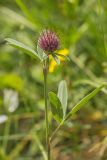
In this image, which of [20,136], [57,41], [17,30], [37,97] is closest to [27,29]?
[17,30]

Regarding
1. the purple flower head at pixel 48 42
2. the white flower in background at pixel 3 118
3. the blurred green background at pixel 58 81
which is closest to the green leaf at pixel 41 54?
the purple flower head at pixel 48 42

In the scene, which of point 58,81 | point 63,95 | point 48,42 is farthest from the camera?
point 58,81

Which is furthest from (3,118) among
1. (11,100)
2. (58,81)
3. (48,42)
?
(48,42)

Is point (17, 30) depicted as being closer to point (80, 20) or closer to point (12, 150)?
point (80, 20)

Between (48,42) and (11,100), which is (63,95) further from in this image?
(11,100)

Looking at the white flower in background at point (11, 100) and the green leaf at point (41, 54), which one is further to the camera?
the white flower in background at point (11, 100)

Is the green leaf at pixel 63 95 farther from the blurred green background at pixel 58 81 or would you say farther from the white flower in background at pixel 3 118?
the white flower in background at pixel 3 118
